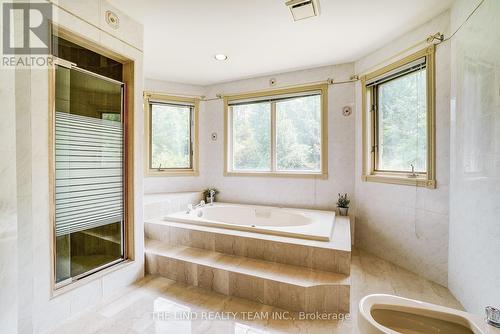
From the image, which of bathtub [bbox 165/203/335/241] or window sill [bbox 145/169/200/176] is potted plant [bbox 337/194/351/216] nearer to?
bathtub [bbox 165/203/335/241]

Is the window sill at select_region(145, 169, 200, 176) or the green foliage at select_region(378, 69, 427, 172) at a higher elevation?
the green foliage at select_region(378, 69, 427, 172)

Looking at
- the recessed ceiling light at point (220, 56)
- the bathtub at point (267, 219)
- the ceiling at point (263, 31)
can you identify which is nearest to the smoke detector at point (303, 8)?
the ceiling at point (263, 31)

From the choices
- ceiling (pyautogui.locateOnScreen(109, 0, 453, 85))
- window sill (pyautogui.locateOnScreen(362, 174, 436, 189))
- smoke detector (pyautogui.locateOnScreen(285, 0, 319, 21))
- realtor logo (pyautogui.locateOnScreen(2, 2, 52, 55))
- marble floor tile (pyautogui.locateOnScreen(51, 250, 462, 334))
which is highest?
ceiling (pyautogui.locateOnScreen(109, 0, 453, 85))

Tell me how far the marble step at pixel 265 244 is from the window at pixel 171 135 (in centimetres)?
110

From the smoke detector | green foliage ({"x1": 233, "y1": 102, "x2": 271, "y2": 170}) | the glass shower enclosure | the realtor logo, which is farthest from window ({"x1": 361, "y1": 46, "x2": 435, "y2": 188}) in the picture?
the realtor logo

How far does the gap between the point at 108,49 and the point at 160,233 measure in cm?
185

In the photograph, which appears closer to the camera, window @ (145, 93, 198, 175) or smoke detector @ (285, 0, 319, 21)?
smoke detector @ (285, 0, 319, 21)

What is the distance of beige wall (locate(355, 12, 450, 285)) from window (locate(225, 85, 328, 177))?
1.61 feet

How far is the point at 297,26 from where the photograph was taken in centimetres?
212

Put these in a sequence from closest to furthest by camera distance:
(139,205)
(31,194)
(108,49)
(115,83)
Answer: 1. (31,194)
2. (108,49)
3. (115,83)
4. (139,205)

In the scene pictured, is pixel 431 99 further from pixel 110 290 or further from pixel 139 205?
pixel 110 290

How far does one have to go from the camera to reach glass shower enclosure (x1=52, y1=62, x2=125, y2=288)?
1.64 m

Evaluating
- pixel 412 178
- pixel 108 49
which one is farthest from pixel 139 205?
pixel 412 178

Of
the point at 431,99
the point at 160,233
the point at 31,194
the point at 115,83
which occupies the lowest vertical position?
the point at 160,233
